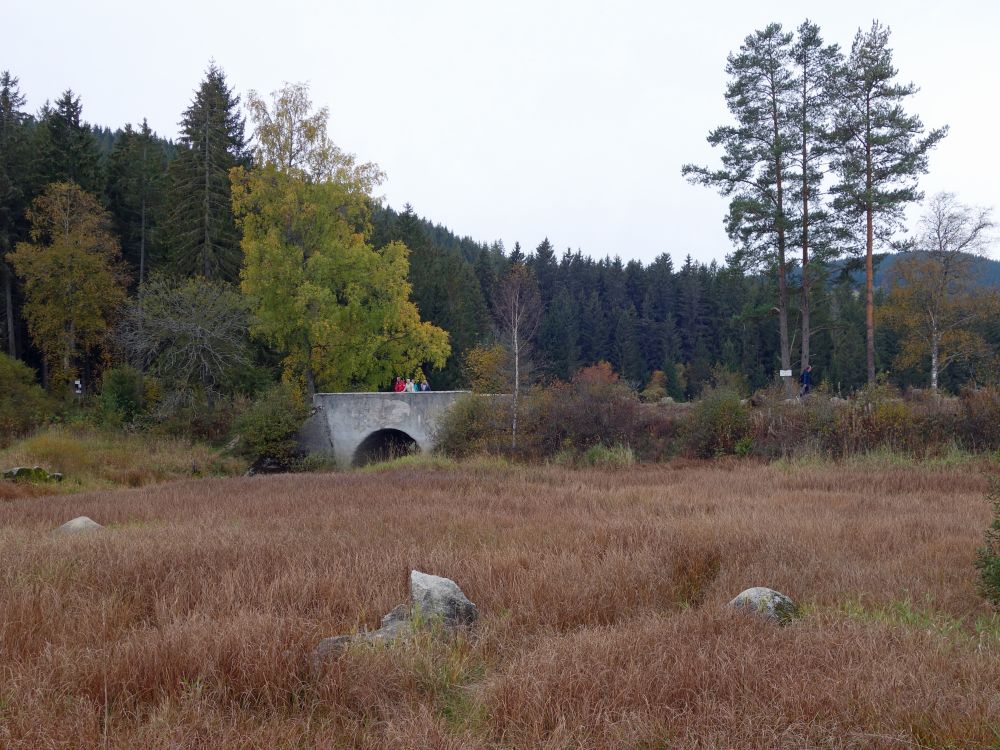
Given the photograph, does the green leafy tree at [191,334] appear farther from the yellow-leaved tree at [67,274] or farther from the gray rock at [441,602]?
the gray rock at [441,602]

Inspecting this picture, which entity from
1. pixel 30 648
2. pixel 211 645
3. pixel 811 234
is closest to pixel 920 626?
pixel 211 645

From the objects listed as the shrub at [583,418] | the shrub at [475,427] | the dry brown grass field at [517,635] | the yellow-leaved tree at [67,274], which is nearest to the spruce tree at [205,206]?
the yellow-leaved tree at [67,274]

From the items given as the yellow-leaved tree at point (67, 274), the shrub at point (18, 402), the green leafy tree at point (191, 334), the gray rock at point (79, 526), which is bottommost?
the gray rock at point (79, 526)

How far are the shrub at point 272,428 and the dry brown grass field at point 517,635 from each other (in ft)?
49.9

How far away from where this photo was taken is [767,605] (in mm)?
5375

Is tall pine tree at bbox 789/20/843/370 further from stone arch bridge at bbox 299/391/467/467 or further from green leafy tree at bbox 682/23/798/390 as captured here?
stone arch bridge at bbox 299/391/467/467

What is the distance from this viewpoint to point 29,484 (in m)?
19.7

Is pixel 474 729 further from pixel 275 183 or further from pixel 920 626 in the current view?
pixel 275 183

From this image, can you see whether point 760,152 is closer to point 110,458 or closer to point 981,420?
point 981,420

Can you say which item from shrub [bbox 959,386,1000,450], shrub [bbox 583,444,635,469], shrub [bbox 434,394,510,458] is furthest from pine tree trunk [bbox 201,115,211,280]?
shrub [bbox 959,386,1000,450]

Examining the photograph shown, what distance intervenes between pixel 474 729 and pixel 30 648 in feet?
10.4

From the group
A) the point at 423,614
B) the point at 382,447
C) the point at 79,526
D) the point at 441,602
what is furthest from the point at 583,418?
the point at 423,614

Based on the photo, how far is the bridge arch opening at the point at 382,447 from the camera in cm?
2680

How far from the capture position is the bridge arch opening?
2680cm
